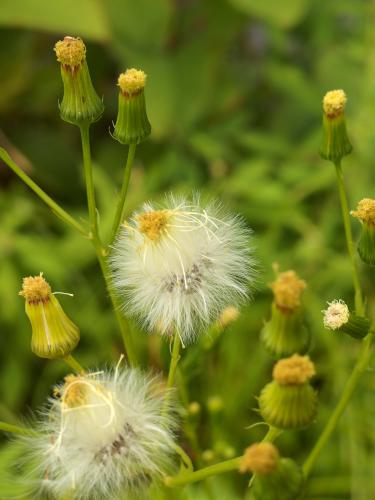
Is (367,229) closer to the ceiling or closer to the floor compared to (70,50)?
closer to the floor

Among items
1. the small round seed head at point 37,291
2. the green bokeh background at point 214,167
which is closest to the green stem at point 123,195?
the small round seed head at point 37,291

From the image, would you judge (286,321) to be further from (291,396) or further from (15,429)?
(15,429)

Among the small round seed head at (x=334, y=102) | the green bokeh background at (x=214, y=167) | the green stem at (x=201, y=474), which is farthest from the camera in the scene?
the green bokeh background at (x=214, y=167)

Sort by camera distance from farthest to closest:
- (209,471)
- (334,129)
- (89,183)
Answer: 1. (334,129)
2. (89,183)
3. (209,471)

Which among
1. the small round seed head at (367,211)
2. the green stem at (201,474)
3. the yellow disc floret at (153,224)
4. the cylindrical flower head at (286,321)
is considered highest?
the small round seed head at (367,211)

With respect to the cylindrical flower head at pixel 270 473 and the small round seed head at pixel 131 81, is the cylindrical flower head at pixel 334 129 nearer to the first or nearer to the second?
the small round seed head at pixel 131 81

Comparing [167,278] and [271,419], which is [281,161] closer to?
[167,278]

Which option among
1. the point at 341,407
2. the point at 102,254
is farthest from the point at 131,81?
the point at 341,407
